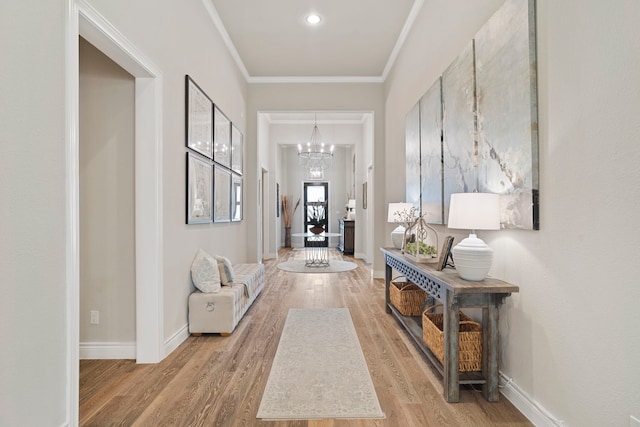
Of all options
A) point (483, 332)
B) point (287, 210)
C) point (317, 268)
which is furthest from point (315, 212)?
point (483, 332)

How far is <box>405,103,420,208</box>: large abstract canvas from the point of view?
375cm

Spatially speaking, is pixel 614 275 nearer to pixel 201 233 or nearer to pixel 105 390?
pixel 105 390

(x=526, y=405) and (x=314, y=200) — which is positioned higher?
(x=314, y=200)

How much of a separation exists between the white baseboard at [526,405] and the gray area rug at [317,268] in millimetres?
4560

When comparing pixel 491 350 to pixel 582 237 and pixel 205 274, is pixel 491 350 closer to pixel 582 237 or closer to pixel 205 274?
pixel 582 237

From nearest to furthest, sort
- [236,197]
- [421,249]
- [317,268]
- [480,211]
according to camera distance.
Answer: [480,211], [421,249], [236,197], [317,268]

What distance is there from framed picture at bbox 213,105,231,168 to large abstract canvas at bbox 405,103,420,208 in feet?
7.91

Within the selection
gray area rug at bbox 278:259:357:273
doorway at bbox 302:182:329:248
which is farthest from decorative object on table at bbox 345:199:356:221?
gray area rug at bbox 278:259:357:273

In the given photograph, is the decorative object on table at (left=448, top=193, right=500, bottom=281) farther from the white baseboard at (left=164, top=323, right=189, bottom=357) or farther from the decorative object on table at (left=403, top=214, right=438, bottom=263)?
the white baseboard at (left=164, top=323, right=189, bottom=357)

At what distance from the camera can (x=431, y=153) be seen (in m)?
3.29

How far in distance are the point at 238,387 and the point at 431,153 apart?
2.70m

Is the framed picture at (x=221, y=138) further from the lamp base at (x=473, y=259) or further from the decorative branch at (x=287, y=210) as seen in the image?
the decorative branch at (x=287, y=210)

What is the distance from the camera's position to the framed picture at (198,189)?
3.16 meters

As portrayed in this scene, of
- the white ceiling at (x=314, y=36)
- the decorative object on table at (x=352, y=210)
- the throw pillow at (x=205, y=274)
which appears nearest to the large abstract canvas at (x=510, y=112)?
the white ceiling at (x=314, y=36)
